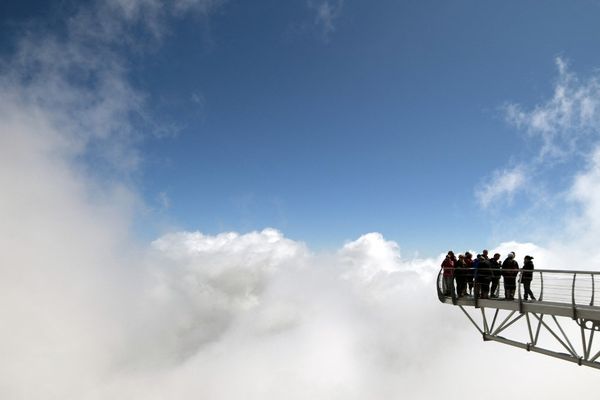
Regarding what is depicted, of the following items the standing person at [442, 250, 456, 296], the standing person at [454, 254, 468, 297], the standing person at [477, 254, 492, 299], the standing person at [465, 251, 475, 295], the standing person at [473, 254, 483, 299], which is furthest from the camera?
the standing person at [442, 250, 456, 296]

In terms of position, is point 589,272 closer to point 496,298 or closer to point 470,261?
point 496,298

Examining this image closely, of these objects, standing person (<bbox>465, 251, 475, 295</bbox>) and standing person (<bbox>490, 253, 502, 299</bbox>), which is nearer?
standing person (<bbox>490, 253, 502, 299</bbox>)

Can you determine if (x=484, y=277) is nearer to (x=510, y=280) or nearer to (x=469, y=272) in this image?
Answer: (x=469, y=272)

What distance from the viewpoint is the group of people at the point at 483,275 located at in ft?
48.3

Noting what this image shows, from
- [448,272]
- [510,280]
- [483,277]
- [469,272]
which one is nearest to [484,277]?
[483,277]

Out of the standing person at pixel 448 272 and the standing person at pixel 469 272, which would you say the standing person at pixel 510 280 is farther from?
the standing person at pixel 448 272

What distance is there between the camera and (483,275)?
15.6 meters

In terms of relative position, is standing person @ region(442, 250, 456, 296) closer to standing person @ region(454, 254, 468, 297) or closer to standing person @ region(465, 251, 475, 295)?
standing person @ region(454, 254, 468, 297)

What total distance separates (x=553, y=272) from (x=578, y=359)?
323 centimetres

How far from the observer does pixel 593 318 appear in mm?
11836

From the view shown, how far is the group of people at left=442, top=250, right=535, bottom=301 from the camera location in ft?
48.3

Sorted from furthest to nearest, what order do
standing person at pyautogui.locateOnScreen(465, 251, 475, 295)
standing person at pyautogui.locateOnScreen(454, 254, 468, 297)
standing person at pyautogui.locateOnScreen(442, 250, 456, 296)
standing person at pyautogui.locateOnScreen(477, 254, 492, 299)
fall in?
standing person at pyautogui.locateOnScreen(442, 250, 456, 296) → standing person at pyautogui.locateOnScreen(454, 254, 468, 297) → standing person at pyautogui.locateOnScreen(465, 251, 475, 295) → standing person at pyautogui.locateOnScreen(477, 254, 492, 299)

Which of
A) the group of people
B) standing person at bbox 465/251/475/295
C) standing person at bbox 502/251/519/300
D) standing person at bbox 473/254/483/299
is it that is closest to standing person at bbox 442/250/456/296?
the group of people

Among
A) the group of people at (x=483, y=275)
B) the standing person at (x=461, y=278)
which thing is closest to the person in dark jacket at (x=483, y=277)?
the group of people at (x=483, y=275)
